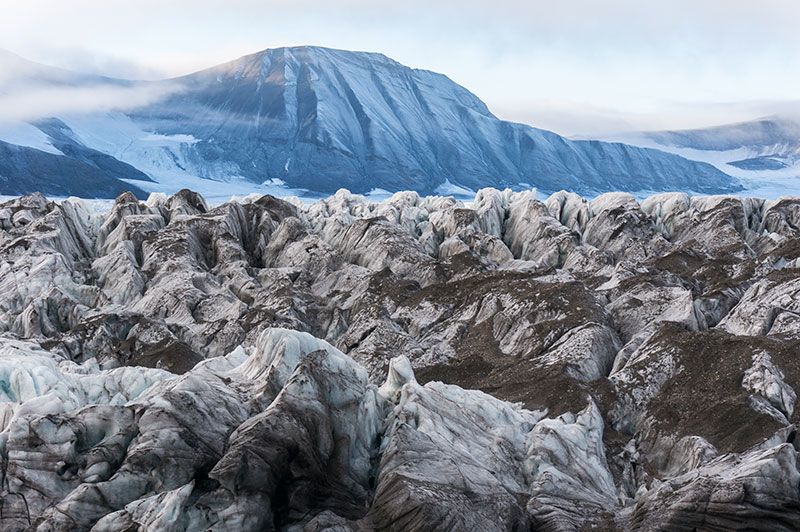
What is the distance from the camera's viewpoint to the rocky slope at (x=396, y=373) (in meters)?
30.8

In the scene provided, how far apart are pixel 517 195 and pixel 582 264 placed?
41.6 m

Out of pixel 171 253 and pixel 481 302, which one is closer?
pixel 481 302

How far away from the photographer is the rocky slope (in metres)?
30.8

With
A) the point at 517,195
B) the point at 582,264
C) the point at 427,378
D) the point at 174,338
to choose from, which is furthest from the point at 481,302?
the point at 517,195

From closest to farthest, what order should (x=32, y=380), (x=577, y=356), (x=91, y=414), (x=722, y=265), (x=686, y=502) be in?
(x=686, y=502) < (x=91, y=414) < (x=32, y=380) < (x=577, y=356) < (x=722, y=265)

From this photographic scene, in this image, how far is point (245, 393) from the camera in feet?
123

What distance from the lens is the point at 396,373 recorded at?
42.2 metres

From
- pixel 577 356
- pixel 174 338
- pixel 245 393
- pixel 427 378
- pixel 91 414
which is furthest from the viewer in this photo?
pixel 174 338

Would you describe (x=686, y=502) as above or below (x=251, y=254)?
above

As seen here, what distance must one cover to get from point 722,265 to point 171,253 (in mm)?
61787

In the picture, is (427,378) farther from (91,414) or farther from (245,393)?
(91,414)

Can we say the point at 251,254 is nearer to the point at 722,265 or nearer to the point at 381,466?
the point at 722,265

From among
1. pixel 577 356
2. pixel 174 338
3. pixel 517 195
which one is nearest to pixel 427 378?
pixel 577 356

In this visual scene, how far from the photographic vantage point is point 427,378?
202ft
